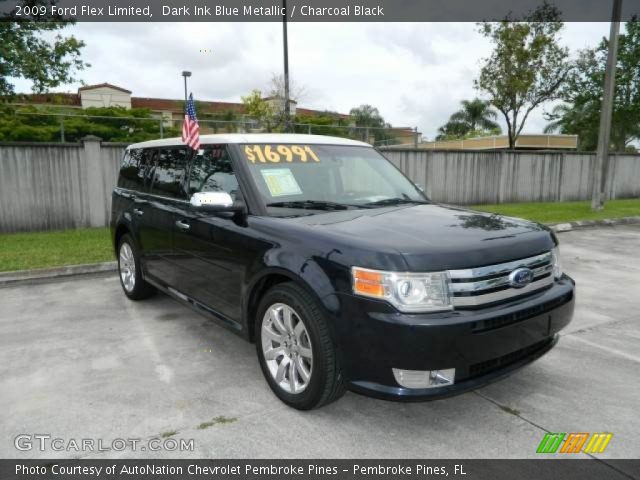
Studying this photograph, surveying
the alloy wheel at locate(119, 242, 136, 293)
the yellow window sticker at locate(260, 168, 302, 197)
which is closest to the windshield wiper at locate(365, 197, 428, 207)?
the yellow window sticker at locate(260, 168, 302, 197)

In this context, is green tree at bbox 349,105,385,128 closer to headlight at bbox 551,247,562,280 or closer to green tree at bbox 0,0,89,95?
green tree at bbox 0,0,89,95

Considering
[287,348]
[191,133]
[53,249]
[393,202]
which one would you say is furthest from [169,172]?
[53,249]

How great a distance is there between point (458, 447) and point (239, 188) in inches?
92.5

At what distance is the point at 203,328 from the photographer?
4.87 metres

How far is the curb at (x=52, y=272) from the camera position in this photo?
6.97 metres

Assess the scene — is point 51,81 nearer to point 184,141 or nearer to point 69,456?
point 184,141

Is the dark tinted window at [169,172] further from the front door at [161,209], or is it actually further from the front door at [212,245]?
the front door at [212,245]

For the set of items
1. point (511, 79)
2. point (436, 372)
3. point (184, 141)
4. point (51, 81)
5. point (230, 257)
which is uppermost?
point (511, 79)

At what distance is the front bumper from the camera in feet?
8.59

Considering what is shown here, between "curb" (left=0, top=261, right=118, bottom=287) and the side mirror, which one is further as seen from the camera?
"curb" (left=0, top=261, right=118, bottom=287)

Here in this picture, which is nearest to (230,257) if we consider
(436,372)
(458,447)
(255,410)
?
(255,410)

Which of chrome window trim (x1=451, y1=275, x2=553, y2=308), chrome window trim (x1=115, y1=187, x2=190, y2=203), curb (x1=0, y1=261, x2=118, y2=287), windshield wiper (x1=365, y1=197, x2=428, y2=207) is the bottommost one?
curb (x1=0, y1=261, x2=118, y2=287)

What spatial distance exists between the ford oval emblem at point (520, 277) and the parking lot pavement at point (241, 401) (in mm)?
889

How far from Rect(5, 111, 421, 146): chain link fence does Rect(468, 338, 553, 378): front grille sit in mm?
12085
